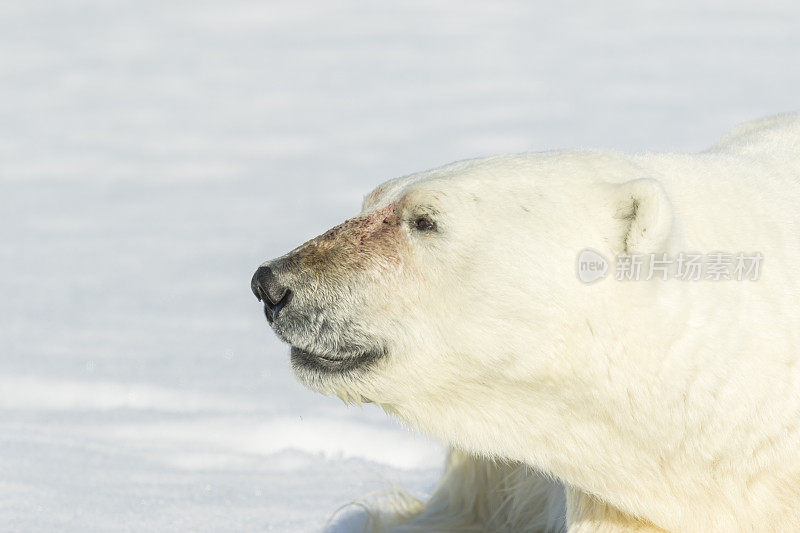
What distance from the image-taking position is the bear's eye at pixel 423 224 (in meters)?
2.12

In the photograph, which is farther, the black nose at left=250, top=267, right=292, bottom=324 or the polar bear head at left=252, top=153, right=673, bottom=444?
the black nose at left=250, top=267, right=292, bottom=324

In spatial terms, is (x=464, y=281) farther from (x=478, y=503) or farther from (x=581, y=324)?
(x=478, y=503)

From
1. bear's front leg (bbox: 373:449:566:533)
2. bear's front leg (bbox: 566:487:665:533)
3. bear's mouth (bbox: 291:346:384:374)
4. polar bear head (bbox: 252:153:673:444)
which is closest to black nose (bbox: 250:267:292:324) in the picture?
polar bear head (bbox: 252:153:673:444)

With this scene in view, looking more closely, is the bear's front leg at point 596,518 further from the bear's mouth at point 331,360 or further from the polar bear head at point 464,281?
the bear's mouth at point 331,360

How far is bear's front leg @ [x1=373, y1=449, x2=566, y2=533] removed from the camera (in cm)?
299

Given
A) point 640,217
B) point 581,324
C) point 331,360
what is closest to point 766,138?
point 640,217

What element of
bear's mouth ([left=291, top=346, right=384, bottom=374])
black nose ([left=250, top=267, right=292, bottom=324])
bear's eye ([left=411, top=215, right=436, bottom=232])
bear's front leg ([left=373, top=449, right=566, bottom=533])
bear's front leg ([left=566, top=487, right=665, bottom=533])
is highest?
Answer: bear's eye ([left=411, top=215, right=436, bottom=232])

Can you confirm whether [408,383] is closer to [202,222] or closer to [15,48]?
[202,222]

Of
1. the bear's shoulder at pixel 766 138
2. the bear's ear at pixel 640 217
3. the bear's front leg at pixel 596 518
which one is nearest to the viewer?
the bear's ear at pixel 640 217

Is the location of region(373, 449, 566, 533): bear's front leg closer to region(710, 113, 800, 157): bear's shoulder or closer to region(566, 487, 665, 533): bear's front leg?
region(566, 487, 665, 533): bear's front leg

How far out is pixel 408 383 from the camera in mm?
2158

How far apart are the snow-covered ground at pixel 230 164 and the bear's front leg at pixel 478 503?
0.15 metres

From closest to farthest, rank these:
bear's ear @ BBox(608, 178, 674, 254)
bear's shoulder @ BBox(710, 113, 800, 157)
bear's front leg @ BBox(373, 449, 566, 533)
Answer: bear's ear @ BBox(608, 178, 674, 254) → bear's shoulder @ BBox(710, 113, 800, 157) → bear's front leg @ BBox(373, 449, 566, 533)

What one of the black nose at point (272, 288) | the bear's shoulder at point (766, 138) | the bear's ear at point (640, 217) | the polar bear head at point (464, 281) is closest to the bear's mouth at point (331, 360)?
the polar bear head at point (464, 281)
